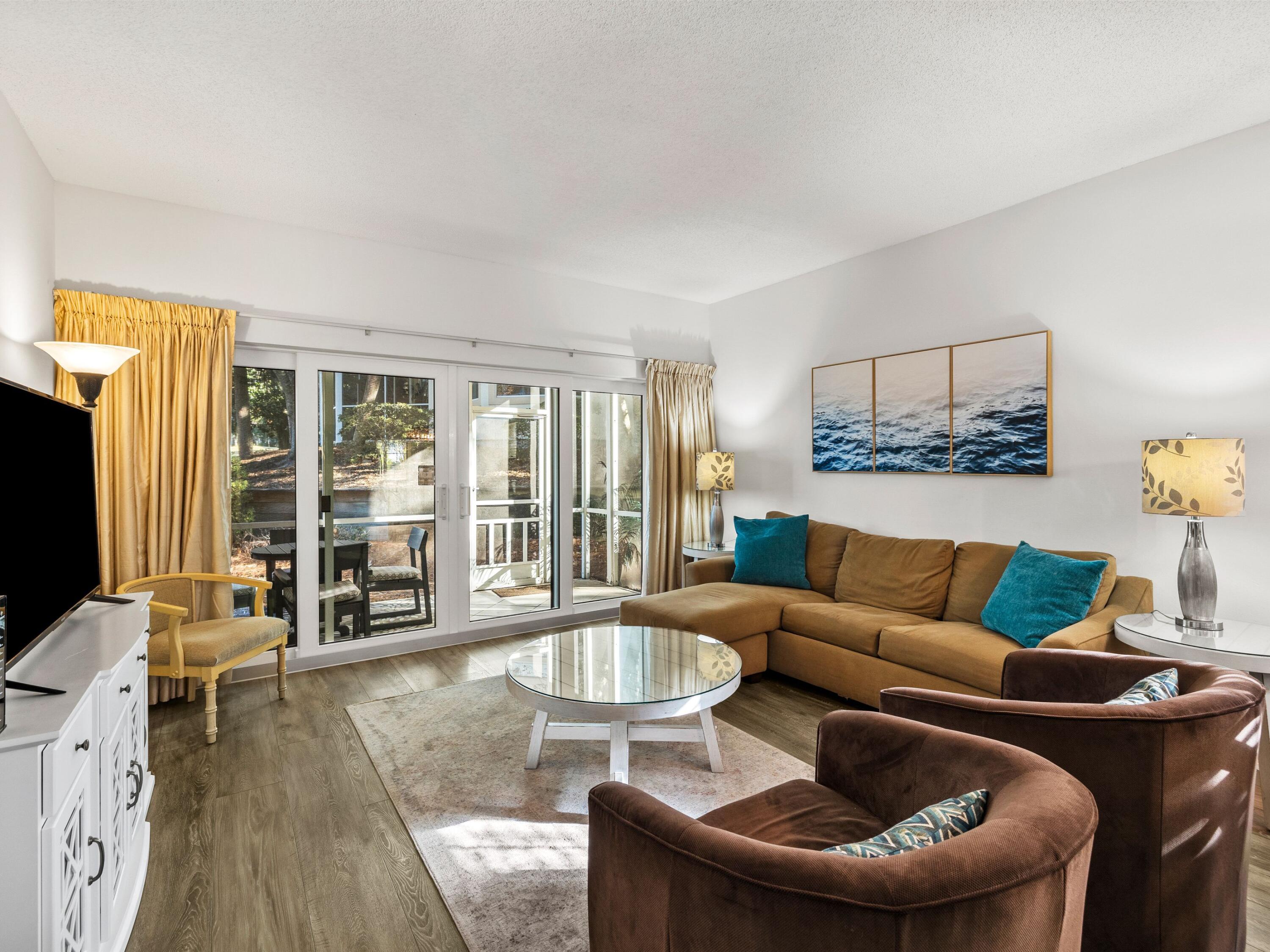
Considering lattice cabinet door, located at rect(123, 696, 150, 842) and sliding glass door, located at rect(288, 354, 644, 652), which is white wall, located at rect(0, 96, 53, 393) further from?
lattice cabinet door, located at rect(123, 696, 150, 842)

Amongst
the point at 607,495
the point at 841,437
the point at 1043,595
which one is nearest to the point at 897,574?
the point at 1043,595

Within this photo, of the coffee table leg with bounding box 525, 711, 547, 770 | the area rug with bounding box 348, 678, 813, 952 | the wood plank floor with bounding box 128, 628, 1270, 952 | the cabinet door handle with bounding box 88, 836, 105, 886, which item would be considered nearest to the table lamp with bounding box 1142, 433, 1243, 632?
the wood plank floor with bounding box 128, 628, 1270, 952

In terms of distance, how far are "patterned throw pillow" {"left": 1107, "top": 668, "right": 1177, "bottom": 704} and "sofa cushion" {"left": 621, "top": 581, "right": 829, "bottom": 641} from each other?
6.83 ft

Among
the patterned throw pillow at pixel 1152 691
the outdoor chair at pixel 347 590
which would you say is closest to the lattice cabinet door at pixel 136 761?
the outdoor chair at pixel 347 590

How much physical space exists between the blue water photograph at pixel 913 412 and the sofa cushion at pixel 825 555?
1.70 ft

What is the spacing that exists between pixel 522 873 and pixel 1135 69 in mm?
3432

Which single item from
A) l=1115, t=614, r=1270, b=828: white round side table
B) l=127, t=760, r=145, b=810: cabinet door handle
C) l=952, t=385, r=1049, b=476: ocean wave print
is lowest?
l=127, t=760, r=145, b=810: cabinet door handle

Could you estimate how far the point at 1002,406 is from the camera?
3557mm

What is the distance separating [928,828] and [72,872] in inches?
66.1

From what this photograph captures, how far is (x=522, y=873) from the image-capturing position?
78.4 inches

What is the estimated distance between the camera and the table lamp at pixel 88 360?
269 centimetres

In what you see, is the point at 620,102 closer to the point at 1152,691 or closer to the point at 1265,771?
the point at 1152,691

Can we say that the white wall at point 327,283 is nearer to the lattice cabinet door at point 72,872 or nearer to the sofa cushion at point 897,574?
the sofa cushion at point 897,574

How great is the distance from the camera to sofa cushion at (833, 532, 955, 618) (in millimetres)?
3564
